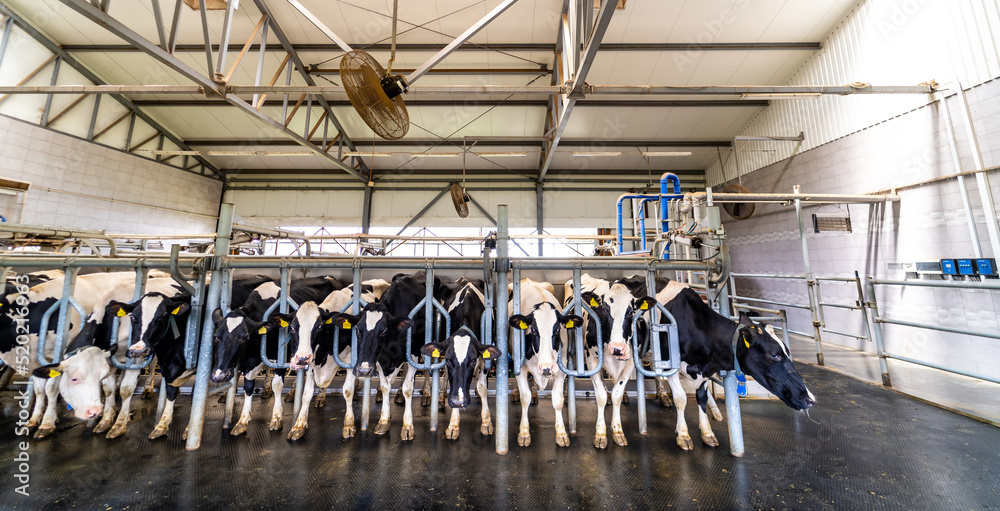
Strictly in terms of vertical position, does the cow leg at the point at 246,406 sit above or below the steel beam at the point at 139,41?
below

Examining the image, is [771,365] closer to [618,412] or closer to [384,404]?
[618,412]

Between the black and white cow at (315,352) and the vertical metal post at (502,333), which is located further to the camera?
the black and white cow at (315,352)

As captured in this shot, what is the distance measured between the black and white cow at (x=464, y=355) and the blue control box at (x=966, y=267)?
6.92 m

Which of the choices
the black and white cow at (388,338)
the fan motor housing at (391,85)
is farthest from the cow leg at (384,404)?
the fan motor housing at (391,85)

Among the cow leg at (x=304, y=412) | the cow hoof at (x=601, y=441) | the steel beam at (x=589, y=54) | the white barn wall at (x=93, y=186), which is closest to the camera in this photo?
the cow hoof at (x=601, y=441)

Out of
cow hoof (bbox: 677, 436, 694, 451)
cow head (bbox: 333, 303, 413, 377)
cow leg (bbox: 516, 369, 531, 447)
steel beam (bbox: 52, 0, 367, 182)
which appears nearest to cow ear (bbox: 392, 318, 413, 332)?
cow head (bbox: 333, 303, 413, 377)

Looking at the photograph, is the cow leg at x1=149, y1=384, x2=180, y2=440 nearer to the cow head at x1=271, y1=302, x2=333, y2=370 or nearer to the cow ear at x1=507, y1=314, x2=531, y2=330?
the cow head at x1=271, y1=302, x2=333, y2=370

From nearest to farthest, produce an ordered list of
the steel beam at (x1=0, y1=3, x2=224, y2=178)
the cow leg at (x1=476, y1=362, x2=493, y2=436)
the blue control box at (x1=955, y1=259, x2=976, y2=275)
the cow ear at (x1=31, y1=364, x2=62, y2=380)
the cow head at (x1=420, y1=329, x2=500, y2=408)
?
the cow ear at (x1=31, y1=364, x2=62, y2=380) < the cow head at (x1=420, y1=329, x2=500, y2=408) < the cow leg at (x1=476, y1=362, x2=493, y2=436) < the blue control box at (x1=955, y1=259, x2=976, y2=275) < the steel beam at (x1=0, y1=3, x2=224, y2=178)

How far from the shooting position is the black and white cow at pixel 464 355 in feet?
8.58

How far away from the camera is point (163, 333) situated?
2.80 m

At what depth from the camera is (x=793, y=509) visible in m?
A: 1.95

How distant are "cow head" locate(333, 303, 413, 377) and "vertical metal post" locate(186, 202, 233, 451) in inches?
41.5

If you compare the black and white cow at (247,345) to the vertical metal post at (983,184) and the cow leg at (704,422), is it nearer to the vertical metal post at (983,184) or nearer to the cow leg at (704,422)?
the cow leg at (704,422)

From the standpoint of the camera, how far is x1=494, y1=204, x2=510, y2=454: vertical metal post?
2.62 meters
